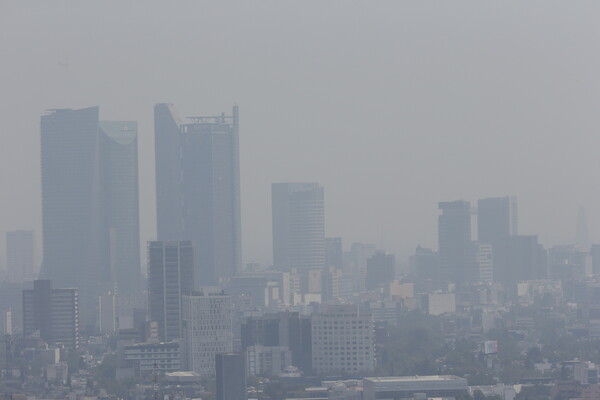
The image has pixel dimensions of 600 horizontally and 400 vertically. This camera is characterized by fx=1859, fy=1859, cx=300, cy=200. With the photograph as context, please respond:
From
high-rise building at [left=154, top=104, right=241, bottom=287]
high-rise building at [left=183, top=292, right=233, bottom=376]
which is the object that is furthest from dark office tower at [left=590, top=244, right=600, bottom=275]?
high-rise building at [left=183, top=292, right=233, bottom=376]

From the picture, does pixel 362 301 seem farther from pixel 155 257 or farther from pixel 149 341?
pixel 149 341

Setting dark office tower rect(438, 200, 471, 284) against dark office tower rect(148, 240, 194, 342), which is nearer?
dark office tower rect(148, 240, 194, 342)

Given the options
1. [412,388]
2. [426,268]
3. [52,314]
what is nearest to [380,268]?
[426,268]

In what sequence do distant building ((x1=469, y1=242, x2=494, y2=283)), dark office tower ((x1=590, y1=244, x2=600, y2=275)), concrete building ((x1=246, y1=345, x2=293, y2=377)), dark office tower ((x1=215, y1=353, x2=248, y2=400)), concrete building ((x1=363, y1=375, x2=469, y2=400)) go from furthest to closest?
1. distant building ((x1=469, y1=242, x2=494, y2=283))
2. dark office tower ((x1=590, y1=244, x2=600, y2=275))
3. concrete building ((x1=246, y1=345, x2=293, y2=377))
4. concrete building ((x1=363, y1=375, x2=469, y2=400))
5. dark office tower ((x1=215, y1=353, x2=248, y2=400))

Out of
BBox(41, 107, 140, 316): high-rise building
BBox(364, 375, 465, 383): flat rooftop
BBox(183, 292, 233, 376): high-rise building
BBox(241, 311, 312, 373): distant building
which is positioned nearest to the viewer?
BBox(364, 375, 465, 383): flat rooftop

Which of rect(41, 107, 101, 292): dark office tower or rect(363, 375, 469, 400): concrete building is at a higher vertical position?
rect(41, 107, 101, 292): dark office tower

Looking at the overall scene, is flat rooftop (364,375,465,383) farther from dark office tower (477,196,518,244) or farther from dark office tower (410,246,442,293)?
A: dark office tower (410,246,442,293)
